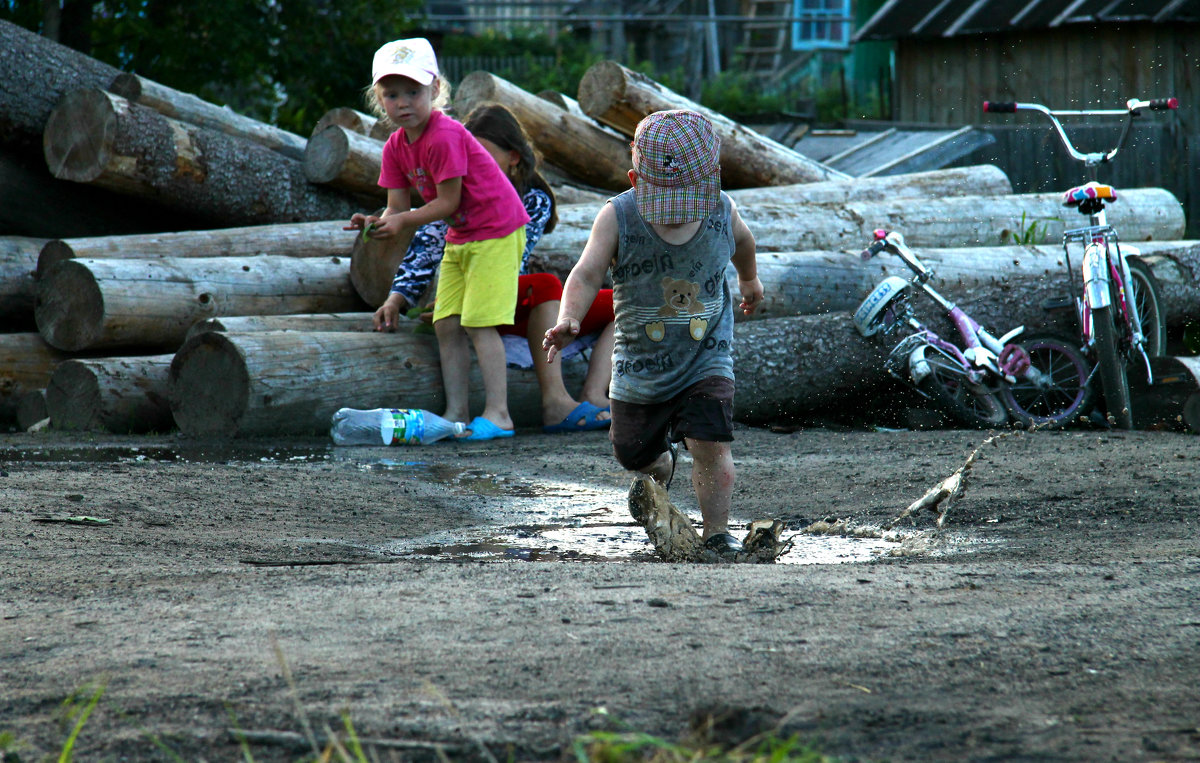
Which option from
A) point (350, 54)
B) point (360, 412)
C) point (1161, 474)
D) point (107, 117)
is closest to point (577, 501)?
point (360, 412)

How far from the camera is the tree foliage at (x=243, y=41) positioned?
13.3 m

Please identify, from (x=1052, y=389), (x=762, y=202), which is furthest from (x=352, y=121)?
(x=1052, y=389)

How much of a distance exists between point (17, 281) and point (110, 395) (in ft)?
4.70

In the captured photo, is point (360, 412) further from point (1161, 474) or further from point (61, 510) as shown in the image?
point (1161, 474)

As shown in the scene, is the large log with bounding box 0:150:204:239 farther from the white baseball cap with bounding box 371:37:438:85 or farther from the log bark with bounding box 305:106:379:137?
the white baseball cap with bounding box 371:37:438:85

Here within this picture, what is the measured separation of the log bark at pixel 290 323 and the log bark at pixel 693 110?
A: 10.1 ft

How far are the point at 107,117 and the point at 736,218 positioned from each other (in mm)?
5003

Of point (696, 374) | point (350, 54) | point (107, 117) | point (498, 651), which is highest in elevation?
point (350, 54)

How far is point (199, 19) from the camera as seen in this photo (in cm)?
1354

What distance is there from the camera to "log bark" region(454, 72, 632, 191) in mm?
9250

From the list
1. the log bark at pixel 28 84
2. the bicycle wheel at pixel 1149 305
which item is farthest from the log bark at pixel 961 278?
the log bark at pixel 28 84

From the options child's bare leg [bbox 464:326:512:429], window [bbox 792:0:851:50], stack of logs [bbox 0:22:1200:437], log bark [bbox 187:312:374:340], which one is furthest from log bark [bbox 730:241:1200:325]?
window [bbox 792:0:851:50]

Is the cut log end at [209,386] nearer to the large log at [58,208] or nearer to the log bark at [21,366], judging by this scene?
the log bark at [21,366]

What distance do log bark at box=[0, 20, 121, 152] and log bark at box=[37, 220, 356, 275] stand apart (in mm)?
870
